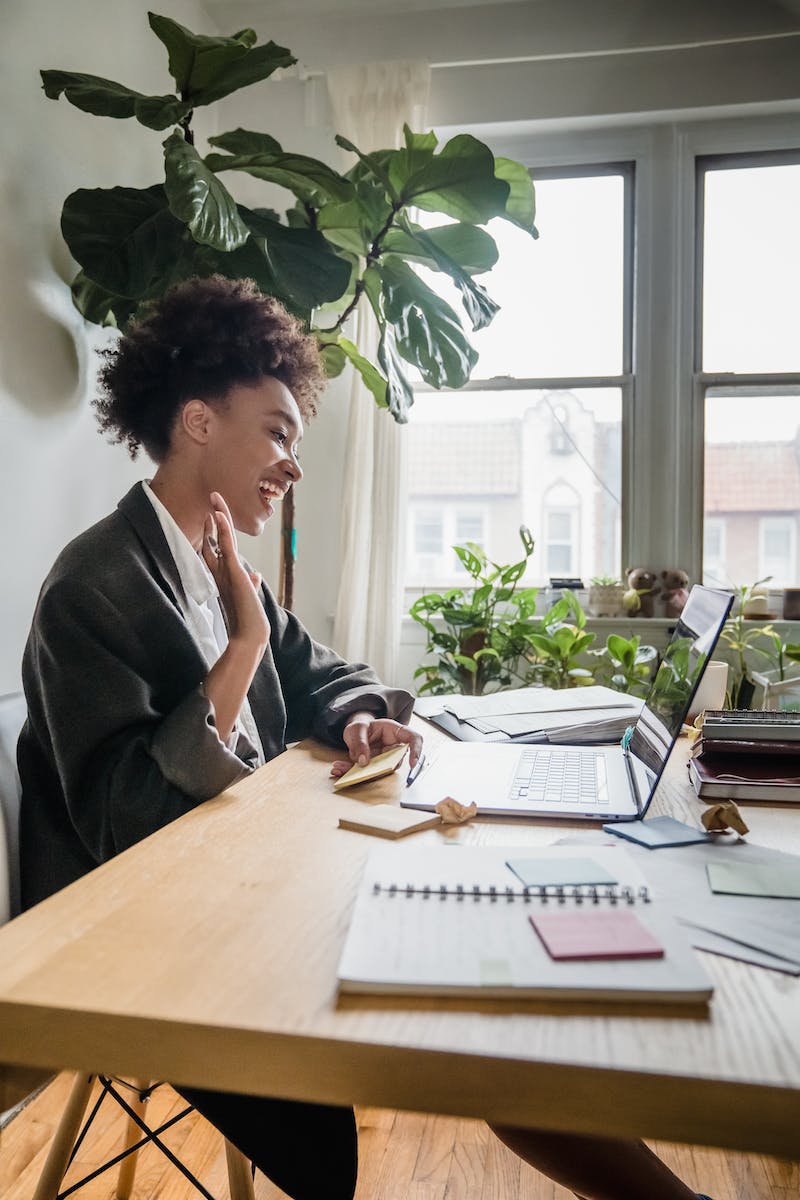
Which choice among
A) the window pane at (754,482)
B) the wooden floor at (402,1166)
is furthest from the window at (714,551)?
the wooden floor at (402,1166)

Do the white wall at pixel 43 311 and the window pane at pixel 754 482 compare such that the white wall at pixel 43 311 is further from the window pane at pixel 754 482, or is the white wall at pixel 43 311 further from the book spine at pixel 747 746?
the window pane at pixel 754 482

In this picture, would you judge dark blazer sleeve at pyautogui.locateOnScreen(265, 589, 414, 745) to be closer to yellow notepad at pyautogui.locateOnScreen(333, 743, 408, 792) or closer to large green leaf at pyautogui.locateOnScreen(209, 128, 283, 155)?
yellow notepad at pyautogui.locateOnScreen(333, 743, 408, 792)

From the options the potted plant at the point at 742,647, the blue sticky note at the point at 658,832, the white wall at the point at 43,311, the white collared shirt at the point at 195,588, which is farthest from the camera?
the potted plant at the point at 742,647

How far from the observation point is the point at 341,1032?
0.50m

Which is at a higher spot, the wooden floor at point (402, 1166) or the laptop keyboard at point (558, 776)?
the laptop keyboard at point (558, 776)

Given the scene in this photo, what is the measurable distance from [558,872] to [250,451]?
37.1 inches

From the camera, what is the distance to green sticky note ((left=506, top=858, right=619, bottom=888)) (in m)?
0.68

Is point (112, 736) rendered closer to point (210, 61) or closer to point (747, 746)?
point (747, 746)

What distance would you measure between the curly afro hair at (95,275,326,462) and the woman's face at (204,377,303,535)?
0.03 metres

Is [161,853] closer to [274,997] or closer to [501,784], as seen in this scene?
[274,997]

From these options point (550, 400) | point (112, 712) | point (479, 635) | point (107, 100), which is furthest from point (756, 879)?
point (550, 400)

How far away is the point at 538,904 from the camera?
0.65 metres

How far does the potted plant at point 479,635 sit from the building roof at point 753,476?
75 cm

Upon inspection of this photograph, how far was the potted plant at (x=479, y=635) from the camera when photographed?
8.91 feet
